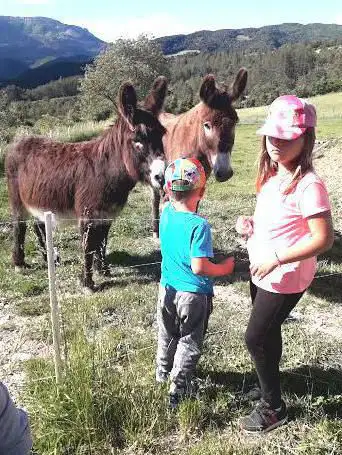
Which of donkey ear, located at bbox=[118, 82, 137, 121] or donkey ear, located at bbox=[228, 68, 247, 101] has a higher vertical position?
donkey ear, located at bbox=[228, 68, 247, 101]

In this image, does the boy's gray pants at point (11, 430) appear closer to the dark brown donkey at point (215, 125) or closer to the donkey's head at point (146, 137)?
the donkey's head at point (146, 137)

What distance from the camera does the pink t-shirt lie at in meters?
A: 2.65

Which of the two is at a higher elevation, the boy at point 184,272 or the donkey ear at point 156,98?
the donkey ear at point 156,98

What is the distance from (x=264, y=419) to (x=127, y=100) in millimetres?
3446

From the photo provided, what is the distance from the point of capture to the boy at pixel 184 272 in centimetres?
301

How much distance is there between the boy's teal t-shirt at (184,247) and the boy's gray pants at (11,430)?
5.19 ft

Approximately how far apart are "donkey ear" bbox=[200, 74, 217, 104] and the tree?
3418cm

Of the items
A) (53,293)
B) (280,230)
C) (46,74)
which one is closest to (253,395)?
(280,230)

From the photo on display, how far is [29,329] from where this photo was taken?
4699 millimetres

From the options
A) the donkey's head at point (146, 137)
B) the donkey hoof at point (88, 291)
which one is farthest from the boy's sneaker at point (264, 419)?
the donkey hoof at point (88, 291)

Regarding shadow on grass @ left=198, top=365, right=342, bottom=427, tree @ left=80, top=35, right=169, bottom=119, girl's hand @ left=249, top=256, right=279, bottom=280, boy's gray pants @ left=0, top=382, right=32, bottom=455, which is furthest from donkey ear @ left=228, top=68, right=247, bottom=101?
tree @ left=80, top=35, right=169, bottom=119

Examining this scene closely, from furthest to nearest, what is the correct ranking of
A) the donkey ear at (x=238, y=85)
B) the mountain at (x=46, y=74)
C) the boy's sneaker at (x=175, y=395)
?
the mountain at (x=46, y=74), the donkey ear at (x=238, y=85), the boy's sneaker at (x=175, y=395)

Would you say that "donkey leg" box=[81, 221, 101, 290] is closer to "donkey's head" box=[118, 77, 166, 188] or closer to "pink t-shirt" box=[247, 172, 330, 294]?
"donkey's head" box=[118, 77, 166, 188]

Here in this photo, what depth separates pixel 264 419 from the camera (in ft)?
10.3
